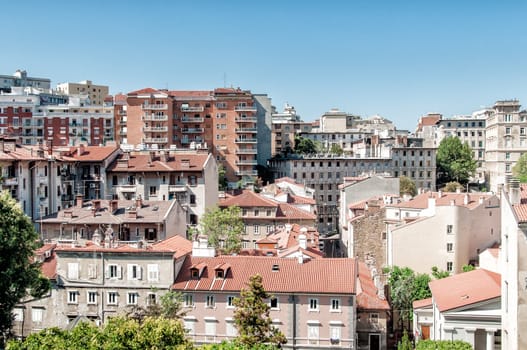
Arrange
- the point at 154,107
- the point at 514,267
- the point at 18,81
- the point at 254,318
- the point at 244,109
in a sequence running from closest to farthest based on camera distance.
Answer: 1. the point at 514,267
2. the point at 254,318
3. the point at 154,107
4. the point at 244,109
5. the point at 18,81

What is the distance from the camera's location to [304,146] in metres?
157

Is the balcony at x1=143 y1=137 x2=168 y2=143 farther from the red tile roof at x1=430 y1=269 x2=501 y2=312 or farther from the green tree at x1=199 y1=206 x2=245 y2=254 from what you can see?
the red tile roof at x1=430 y1=269 x2=501 y2=312

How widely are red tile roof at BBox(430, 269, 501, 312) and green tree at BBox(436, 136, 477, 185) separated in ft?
314

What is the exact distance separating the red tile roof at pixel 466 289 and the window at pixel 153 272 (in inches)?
770

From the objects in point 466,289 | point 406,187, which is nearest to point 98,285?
point 466,289

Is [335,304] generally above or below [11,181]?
below

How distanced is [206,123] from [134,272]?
81.6 m

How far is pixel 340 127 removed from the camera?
182 m

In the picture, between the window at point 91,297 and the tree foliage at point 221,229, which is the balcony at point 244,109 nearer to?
the tree foliage at point 221,229

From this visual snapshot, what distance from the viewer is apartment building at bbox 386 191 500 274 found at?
65.1m

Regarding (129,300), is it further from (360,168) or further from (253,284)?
(360,168)

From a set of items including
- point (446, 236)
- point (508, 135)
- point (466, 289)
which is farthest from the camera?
point (508, 135)

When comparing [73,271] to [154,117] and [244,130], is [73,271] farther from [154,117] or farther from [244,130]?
[244,130]

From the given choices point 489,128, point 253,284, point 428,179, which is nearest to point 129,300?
point 253,284
